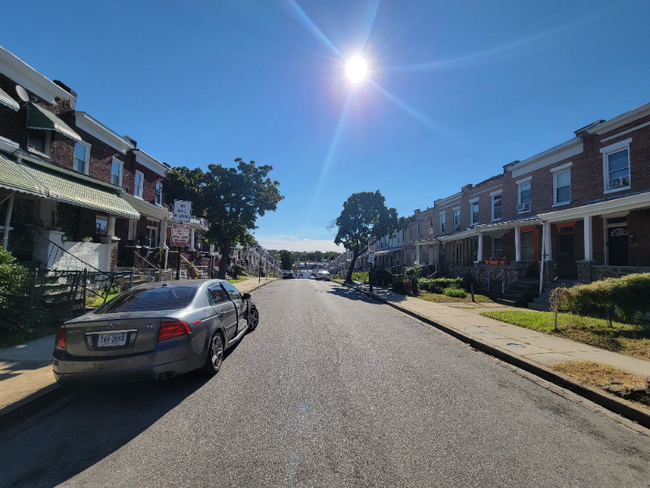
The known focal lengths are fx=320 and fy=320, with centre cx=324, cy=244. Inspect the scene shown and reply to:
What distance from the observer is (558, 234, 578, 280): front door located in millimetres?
14953

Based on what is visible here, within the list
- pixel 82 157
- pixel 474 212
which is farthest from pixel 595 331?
pixel 82 157

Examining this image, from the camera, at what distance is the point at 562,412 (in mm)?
4020

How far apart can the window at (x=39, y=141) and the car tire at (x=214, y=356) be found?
11097 mm

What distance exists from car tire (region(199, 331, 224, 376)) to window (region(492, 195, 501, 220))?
20452 mm

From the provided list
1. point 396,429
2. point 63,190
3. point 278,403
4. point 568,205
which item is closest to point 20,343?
point 63,190

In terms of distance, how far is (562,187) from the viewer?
1614 cm

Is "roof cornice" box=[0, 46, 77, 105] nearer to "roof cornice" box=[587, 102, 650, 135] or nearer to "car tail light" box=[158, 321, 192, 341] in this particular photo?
"car tail light" box=[158, 321, 192, 341]

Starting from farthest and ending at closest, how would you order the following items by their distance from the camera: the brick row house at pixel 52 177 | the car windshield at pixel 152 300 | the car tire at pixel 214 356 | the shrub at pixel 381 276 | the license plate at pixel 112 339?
the shrub at pixel 381 276
the brick row house at pixel 52 177
the car tire at pixel 214 356
the car windshield at pixel 152 300
the license plate at pixel 112 339

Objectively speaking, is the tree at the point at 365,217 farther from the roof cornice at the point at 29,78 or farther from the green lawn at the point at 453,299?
the roof cornice at the point at 29,78

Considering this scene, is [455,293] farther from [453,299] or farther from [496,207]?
[496,207]

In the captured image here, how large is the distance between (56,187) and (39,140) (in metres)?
4.02

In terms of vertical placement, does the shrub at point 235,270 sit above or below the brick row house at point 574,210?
below

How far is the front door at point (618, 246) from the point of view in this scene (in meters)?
13.2

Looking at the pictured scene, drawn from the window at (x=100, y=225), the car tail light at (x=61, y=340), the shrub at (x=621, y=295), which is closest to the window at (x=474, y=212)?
the shrub at (x=621, y=295)
